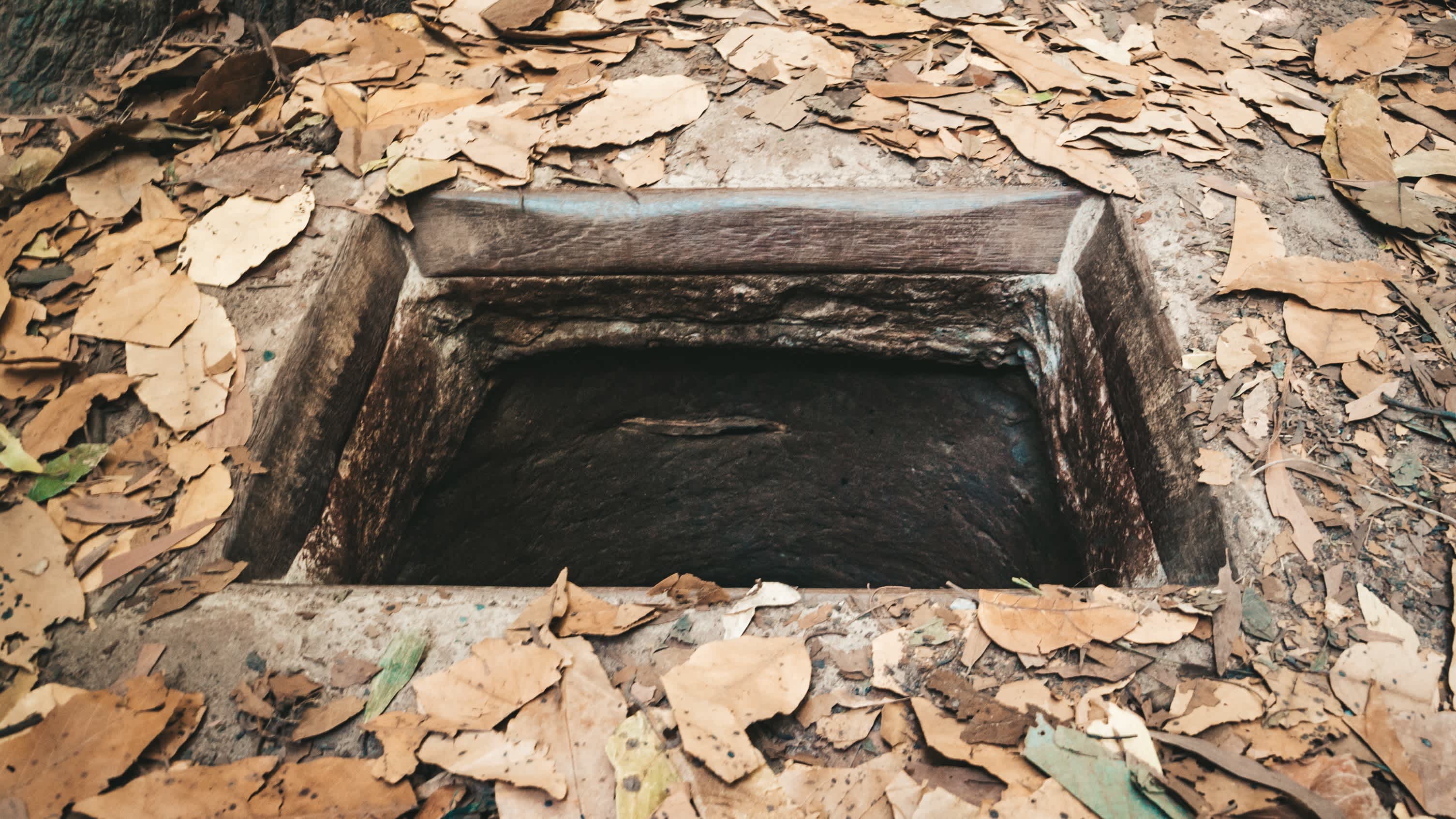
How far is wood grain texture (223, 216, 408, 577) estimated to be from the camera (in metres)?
1.24

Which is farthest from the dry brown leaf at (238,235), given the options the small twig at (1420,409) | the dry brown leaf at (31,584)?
the small twig at (1420,409)

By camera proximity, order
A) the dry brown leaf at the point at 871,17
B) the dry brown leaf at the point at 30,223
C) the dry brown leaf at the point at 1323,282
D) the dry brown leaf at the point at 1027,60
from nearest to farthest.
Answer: the dry brown leaf at the point at 1323,282 → the dry brown leaf at the point at 30,223 → the dry brown leaf at the point at 1027,60 → the dry brown leaf at the point at 871,17

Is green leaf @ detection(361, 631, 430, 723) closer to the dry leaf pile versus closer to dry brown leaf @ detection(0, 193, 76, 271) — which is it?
the dry leaf pile

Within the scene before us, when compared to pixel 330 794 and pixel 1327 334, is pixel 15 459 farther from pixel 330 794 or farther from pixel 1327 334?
pixel 1327 334

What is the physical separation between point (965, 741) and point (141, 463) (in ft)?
4.25

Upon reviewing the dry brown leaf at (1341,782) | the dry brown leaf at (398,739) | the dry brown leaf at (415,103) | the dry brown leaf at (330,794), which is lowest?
the dry brown leaf at (1341,782)

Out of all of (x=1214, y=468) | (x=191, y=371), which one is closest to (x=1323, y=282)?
(x=1214, y=468)

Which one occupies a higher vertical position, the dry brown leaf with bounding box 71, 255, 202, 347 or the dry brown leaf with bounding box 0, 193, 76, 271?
the dry brown leaf with bounding box 0, 193, 76, 271

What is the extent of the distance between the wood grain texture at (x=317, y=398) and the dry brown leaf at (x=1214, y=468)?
1.46 metres

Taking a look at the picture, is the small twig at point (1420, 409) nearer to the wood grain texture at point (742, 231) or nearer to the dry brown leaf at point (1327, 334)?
the dry brown leaf at point (1327, 334)

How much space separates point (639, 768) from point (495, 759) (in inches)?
6.9

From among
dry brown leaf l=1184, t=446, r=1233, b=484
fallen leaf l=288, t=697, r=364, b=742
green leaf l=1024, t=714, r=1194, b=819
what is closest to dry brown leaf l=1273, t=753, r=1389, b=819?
green leaf l=1024, t=714, r=1194, b=819

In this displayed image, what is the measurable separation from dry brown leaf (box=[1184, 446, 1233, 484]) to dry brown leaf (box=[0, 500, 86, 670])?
164cm

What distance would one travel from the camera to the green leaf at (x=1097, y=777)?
2.93 feet
